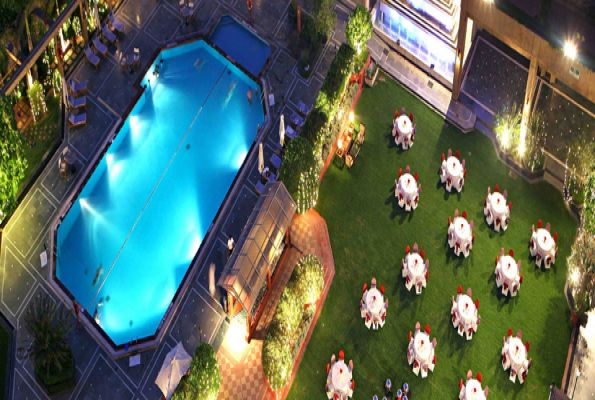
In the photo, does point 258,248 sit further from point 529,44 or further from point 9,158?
point 529,44

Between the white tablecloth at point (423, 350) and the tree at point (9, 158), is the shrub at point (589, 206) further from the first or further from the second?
the tree at point (9, 158)

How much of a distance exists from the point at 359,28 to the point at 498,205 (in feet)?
38.9

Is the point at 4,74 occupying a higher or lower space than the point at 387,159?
lower

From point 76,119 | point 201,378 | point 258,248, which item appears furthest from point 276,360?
point 76,119

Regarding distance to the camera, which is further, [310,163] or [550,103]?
[550,103]

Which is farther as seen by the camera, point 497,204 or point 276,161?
point 276,161

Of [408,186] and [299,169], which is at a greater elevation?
[408,186]

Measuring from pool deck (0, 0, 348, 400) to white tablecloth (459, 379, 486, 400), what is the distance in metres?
12.4

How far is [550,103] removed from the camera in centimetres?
6325

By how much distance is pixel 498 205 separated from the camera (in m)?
60.2

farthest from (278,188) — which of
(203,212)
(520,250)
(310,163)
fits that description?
(520,250)

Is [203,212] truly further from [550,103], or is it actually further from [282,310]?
[550,103]

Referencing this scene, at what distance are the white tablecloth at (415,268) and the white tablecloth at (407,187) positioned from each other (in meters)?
3.45

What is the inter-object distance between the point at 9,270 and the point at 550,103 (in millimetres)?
30196
